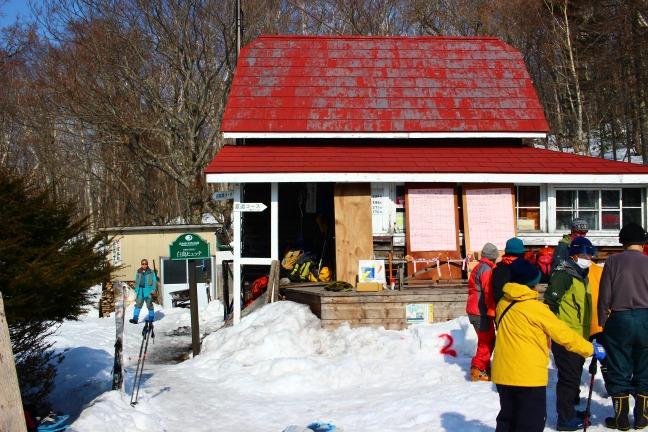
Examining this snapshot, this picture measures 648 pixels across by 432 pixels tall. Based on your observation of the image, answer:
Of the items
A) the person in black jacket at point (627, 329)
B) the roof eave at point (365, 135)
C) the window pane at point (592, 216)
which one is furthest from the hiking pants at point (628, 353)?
the roof eave at point (365, 135)

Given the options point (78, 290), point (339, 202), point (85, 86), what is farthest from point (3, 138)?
point (78, 290)

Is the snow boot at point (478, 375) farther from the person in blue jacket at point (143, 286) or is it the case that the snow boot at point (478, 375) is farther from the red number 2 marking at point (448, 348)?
the person in blue jacket at point (143, 286)

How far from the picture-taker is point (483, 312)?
9.13 metres

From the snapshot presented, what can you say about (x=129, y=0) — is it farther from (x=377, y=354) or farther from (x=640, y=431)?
(x=640, y=431)

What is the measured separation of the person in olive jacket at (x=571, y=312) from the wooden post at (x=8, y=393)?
519cm

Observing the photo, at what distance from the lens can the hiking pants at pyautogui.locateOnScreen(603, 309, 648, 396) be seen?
7.30 meters

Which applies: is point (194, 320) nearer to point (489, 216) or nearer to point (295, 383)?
point (295, 383)

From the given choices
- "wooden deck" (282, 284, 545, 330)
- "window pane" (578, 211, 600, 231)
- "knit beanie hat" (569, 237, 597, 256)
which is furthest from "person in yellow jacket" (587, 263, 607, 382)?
"window pane" (578, 211, 600, 231)

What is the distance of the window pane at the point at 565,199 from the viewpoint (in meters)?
15.0

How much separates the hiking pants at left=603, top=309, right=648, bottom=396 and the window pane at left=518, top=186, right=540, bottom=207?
7.72 m

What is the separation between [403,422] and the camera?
841 cm

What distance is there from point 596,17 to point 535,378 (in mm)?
30033

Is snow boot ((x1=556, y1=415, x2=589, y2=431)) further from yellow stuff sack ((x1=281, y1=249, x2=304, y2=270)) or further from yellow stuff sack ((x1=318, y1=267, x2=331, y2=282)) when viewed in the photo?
yellow stuff sack ((x1=281, y1=249, x2=304, y2=270))

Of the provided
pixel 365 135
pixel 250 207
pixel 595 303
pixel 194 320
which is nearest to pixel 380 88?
pixel 365 135
